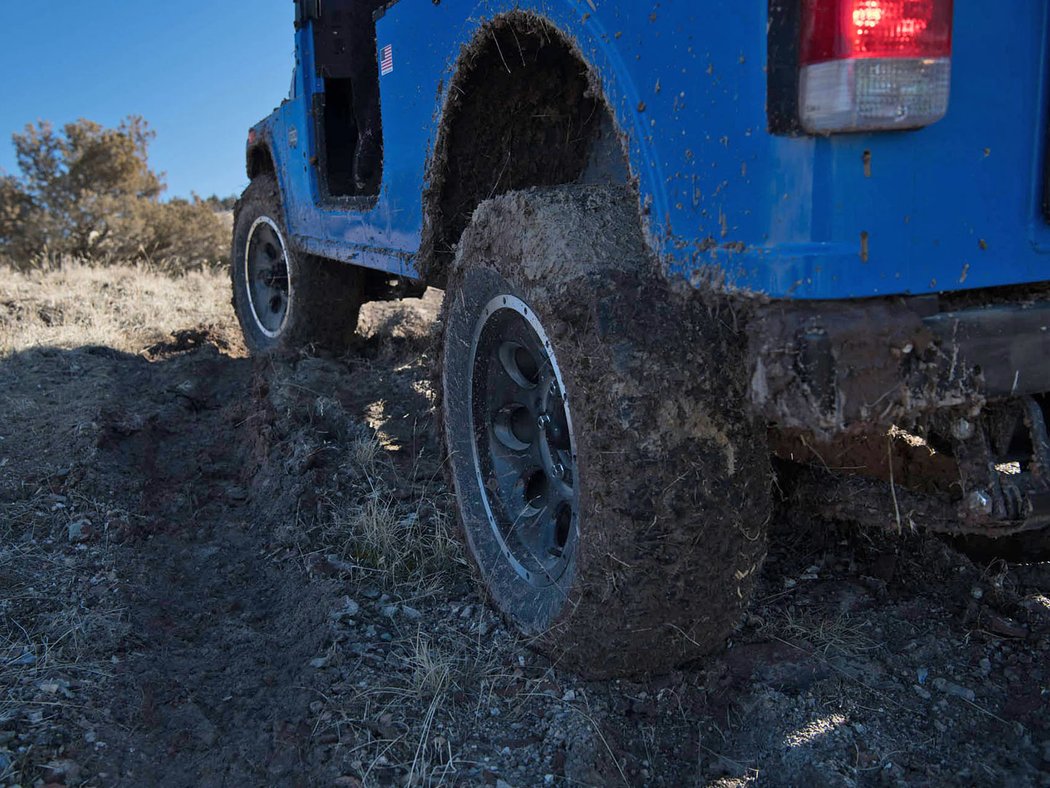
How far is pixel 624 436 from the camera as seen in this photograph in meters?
1.99

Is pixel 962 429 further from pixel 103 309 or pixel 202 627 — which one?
pixel 103 309

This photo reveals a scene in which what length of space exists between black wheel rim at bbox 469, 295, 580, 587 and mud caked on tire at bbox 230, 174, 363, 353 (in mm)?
2863

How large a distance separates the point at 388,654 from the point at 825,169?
1.81 m

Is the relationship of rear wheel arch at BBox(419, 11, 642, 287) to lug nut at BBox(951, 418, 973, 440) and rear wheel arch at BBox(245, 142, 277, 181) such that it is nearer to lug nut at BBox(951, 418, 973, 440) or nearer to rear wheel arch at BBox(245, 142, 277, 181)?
lug nut at BBox(951, 418, 973, 440)

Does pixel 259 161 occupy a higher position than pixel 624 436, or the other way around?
pixel 259 161

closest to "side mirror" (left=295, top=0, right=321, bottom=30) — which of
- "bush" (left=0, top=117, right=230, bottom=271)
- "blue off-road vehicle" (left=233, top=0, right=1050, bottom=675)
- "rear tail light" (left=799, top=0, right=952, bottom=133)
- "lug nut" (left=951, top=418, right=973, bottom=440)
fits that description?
"blue off-road vehicle" (left=233, top=0, right=1050, bottom=675)

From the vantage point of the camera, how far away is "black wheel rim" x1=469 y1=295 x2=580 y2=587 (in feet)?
8.33

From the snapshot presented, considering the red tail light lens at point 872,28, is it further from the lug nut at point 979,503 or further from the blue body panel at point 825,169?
the lug nut at point 979,503

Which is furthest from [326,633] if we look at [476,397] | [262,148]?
[262,148]

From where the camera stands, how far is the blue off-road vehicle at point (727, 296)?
1.62m

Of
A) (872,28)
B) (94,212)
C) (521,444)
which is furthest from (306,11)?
(94,212)

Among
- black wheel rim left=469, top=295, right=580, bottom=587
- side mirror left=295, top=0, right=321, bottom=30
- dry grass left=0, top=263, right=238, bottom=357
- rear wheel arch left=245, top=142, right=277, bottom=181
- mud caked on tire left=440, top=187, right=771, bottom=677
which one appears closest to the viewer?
mud caked on tire left=440, top=187, right=771, bottom=677

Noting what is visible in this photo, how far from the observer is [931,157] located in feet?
5.42

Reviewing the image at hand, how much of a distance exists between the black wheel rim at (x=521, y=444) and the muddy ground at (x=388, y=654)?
28 cm
